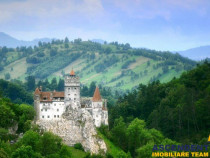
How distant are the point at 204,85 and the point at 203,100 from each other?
949cm

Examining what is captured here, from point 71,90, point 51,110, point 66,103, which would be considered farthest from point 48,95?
point 71,90

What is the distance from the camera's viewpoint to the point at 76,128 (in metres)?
97.6

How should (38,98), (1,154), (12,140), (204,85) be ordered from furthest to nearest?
(204,85) < (38,98) < (12,140) < (1,154)

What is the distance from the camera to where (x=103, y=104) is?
4230 inches

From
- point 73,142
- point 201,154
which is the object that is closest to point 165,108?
point 73,142

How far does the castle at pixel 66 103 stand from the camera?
96125 millimetres

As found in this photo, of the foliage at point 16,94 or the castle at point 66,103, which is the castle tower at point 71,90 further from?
the foliage at point 16,94

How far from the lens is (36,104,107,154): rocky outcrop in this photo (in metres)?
94.8

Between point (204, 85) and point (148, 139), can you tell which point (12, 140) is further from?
point (204, 85)

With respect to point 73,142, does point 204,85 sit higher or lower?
higher

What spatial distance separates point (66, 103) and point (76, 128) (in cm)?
617

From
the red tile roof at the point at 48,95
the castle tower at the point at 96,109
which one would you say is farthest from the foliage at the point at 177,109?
the red tile roof at the point at 48,95

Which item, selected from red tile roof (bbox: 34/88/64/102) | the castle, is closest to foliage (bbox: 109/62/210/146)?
the castle

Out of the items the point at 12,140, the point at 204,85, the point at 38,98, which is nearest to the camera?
the point at 12,140
